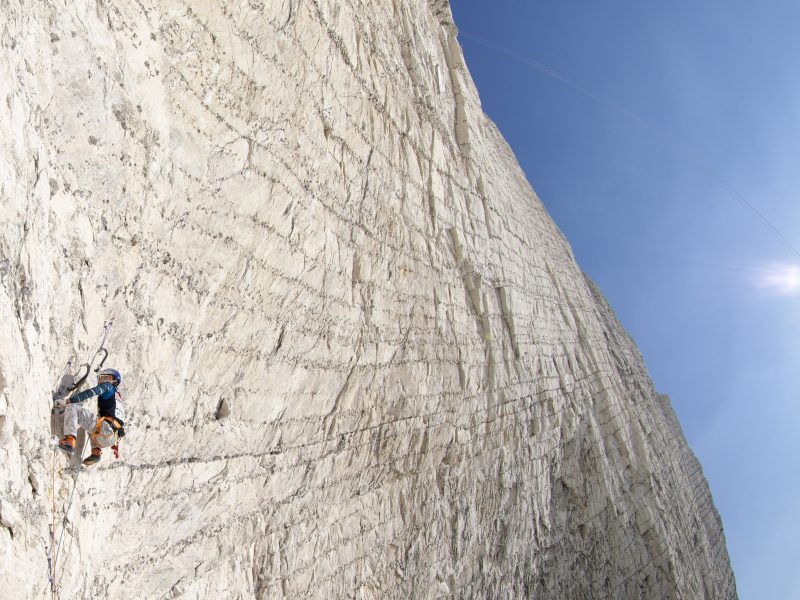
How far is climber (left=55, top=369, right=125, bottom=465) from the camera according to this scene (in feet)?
11.7

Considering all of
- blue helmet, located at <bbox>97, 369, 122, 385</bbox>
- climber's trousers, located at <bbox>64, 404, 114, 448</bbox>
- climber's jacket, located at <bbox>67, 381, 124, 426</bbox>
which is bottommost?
climber's trousers, located at <bbox>64, 404, 114, 448</bbox>

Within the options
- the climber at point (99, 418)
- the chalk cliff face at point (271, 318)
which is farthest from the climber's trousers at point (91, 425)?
the chalk cliff face at point (271, 318)

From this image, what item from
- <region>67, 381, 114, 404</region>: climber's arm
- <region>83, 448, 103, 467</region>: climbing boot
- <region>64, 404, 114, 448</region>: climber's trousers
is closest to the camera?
<region>67, 381, 114, 404</region>: climber's arm

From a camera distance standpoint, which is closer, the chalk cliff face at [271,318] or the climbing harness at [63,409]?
the climbing harness at [63,409]

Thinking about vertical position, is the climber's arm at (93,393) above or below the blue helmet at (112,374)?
below

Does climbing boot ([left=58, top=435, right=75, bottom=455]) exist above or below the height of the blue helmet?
below

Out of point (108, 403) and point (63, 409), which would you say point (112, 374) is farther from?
point (63, 409)

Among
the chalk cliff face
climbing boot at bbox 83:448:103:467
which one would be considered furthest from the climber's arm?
climbing boot at bbox 83:448:103:467

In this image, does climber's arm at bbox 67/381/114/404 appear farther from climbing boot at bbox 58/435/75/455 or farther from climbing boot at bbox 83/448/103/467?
climbing boot at bbox 83/448/103/467

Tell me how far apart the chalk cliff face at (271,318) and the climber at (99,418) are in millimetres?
150

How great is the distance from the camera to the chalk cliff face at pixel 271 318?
3508mm

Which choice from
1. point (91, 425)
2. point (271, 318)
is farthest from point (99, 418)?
point (271, 318)

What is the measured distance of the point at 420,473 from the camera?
25.6 feet

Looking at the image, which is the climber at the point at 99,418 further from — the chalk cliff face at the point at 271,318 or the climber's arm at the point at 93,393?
the chalk cliff face at the point at 271,318
